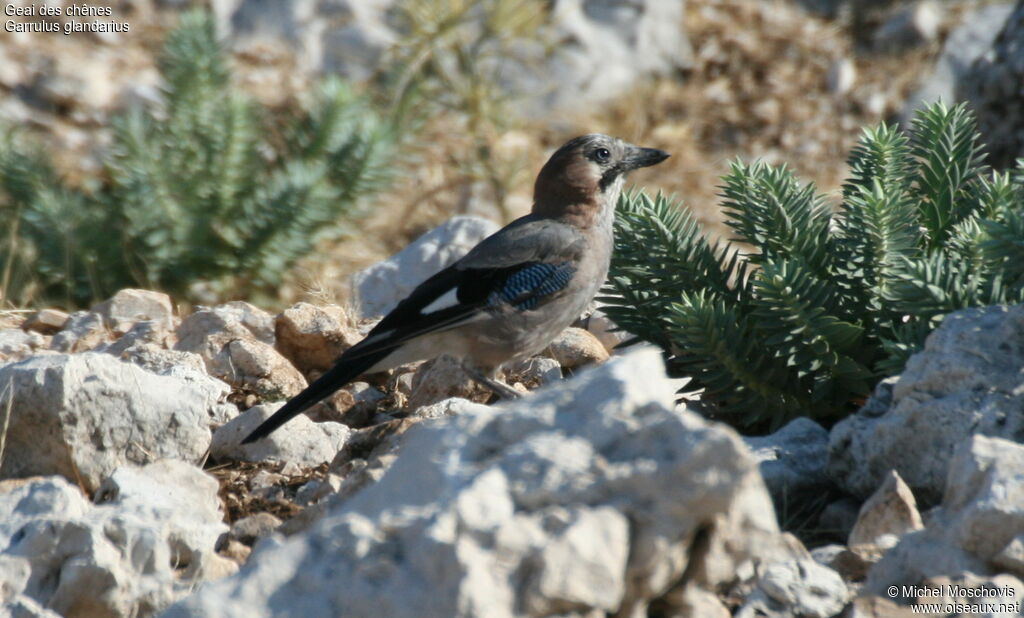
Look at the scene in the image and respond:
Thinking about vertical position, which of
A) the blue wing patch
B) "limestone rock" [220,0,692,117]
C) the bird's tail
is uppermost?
"limestone rock" [220,0,692,117]

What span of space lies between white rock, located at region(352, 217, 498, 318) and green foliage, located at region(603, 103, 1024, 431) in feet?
4.98

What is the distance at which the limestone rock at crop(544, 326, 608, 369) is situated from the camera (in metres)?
4.77

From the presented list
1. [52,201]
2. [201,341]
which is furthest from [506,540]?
[52,201]

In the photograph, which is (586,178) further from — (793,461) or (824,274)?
(793,461)

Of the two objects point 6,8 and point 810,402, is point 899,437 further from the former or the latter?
point 6,8

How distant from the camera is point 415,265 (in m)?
5.66

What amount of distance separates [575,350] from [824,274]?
1.27 metres

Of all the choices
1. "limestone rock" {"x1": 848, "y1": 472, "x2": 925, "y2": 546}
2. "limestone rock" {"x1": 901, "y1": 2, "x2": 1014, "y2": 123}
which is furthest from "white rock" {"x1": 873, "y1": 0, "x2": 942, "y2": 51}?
"limestone rock" {"x1": 848, "y1": 472, "x2": 925, "y2": 546}

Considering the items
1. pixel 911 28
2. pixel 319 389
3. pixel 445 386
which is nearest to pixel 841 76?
pixel 911 28

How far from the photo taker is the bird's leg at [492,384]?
4.35m

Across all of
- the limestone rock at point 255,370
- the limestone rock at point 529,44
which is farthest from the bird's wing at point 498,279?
the limestone rock at point 529,44

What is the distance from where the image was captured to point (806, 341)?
3500 millimetres

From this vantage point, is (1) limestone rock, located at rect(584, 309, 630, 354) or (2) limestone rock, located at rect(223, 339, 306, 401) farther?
(1) limestone rock, located at rect(584, 309, 630, 354)

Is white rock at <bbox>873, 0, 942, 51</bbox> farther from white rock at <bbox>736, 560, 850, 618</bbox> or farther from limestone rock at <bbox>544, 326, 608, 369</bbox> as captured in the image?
white rock at <bbox>736, 560, 850, 618</bbox>
